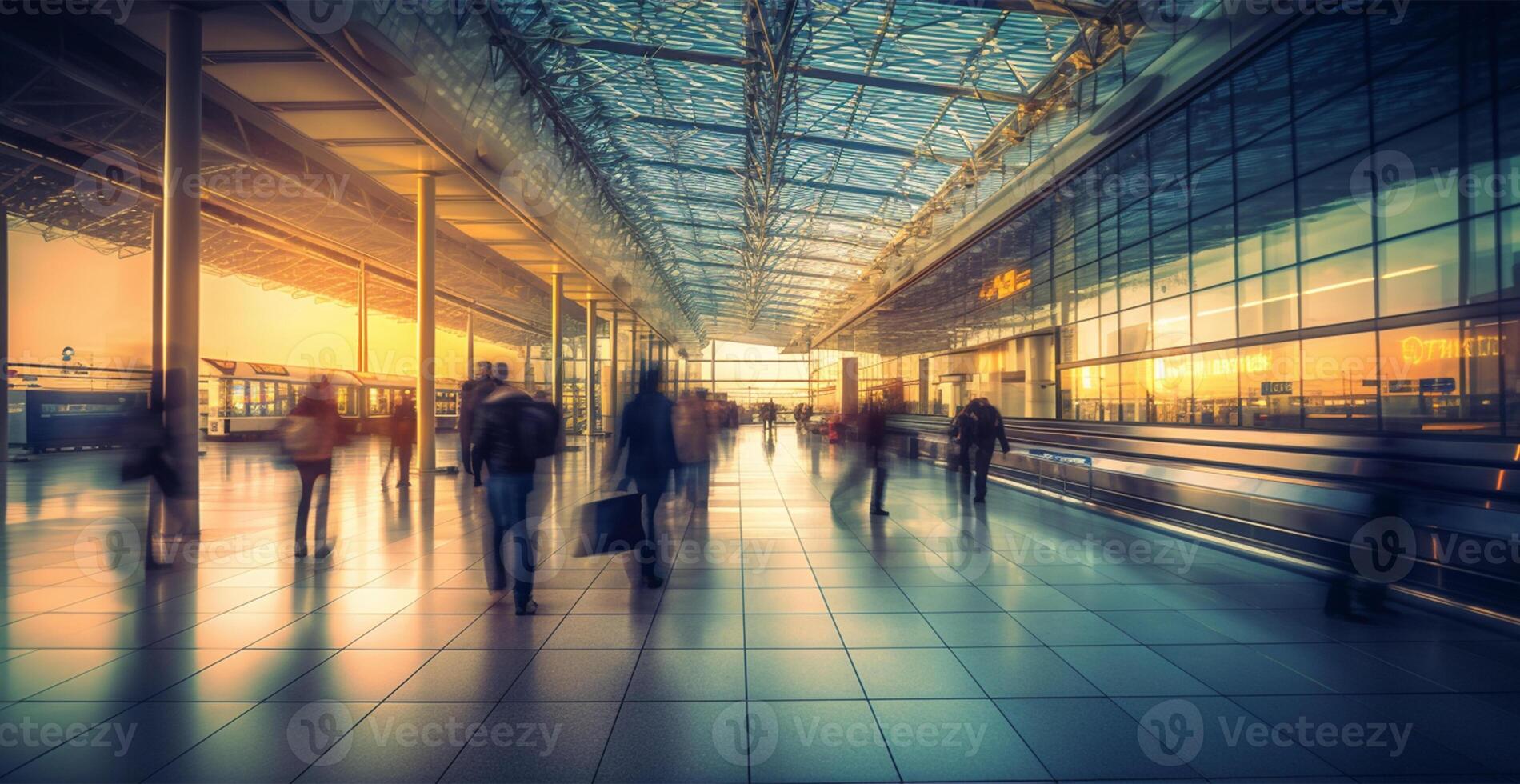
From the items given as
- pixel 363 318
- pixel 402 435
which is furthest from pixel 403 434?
pixel 363 318

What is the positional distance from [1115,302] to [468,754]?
18345 millimetres

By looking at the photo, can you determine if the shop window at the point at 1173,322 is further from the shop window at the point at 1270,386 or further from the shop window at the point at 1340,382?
the shop window at the point at 1340,382

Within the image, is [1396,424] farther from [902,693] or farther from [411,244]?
[411,244]

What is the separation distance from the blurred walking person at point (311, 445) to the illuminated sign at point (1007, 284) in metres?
19.3

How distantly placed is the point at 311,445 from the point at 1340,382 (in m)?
16.3

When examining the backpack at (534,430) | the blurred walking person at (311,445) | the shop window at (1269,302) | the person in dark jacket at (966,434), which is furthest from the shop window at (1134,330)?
the blurred walking person at (311,445)

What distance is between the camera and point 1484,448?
15.6 ft

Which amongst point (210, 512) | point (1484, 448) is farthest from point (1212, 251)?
point (210, 512)

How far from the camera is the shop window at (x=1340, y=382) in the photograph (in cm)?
1070

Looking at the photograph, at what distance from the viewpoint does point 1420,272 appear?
30.7 feet

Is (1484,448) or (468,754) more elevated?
(1484,448)

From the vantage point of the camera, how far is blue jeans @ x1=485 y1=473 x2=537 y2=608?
4.58m

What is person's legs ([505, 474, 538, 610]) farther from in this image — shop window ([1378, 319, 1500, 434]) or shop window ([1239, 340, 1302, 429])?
shop window ([1239, 340, 1302, 429])

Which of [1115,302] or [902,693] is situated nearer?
[902,693]
